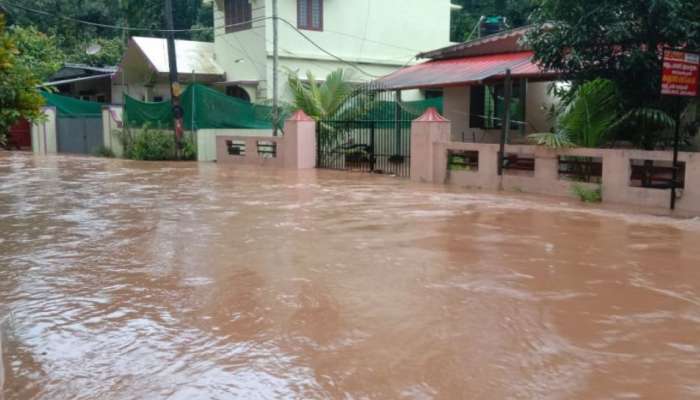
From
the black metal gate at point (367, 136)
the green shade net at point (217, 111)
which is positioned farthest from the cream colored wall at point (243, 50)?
the black metal gate at point (367, 136)

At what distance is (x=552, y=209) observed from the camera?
446 inches

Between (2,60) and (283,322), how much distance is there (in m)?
3.05

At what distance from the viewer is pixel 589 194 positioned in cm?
1220

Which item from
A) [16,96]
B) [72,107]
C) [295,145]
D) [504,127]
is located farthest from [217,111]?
[16,96]

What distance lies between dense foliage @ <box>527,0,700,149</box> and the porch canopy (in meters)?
1.37

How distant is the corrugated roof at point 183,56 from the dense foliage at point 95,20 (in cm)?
683

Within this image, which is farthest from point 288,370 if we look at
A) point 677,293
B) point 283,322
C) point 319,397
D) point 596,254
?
point 596,254

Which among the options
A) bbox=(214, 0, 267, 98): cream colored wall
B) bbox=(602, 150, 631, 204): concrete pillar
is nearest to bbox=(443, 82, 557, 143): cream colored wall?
bbox=(602, 150, 631, 204): concrete pillar

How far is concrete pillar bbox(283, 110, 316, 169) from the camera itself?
19.5 m

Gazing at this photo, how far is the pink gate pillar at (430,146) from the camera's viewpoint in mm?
15242

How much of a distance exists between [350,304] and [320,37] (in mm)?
21053

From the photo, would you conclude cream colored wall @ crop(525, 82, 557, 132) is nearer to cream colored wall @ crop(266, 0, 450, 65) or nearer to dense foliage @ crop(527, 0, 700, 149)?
dense foliage @ crop(527, 0, 700, 149)

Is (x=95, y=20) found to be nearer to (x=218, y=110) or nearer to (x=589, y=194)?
(x=218, y=110)

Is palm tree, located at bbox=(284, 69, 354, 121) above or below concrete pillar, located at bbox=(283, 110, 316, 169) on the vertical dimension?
above
